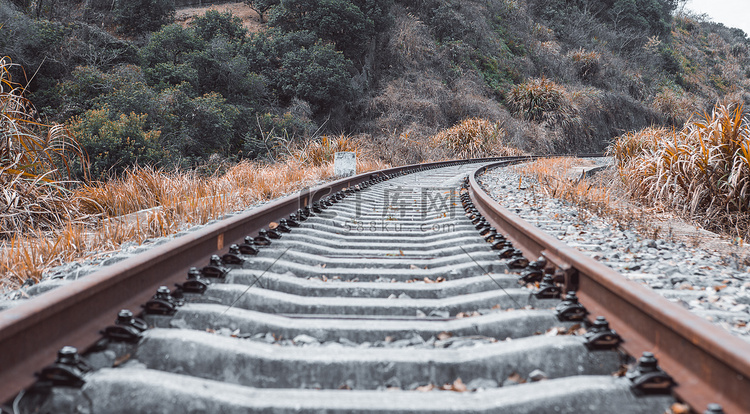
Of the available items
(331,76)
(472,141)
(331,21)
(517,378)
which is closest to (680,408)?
(517,378)

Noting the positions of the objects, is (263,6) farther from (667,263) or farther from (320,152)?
(667,263)

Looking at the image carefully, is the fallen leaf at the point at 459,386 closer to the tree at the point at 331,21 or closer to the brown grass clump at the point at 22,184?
the brown grass clump at the point at 22,184

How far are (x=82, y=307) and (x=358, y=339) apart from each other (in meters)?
1.10

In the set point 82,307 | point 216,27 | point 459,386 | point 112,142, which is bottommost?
point 459,386

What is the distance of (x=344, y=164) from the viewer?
348 inches

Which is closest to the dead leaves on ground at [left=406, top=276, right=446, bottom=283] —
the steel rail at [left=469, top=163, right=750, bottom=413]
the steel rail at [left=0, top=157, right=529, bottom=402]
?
the steel rail at [left=469, top=163, right=750, bottom=413]

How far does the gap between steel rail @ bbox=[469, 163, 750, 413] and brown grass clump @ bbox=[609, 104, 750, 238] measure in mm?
3269

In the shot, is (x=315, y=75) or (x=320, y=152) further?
(x=315, y=75)

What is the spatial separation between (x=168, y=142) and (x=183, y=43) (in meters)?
6.97

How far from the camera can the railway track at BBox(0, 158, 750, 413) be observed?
146 cm

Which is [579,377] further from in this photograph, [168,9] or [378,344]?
[168,9]

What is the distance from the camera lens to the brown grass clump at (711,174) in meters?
4.82

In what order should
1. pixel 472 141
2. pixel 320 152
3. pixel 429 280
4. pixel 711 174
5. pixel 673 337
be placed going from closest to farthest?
pixel 673 337 → pixel 429 280 → pixel 711 174 → pixel 320 152 → pixel 472 141

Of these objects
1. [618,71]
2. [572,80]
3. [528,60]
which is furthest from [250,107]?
[618,71]
